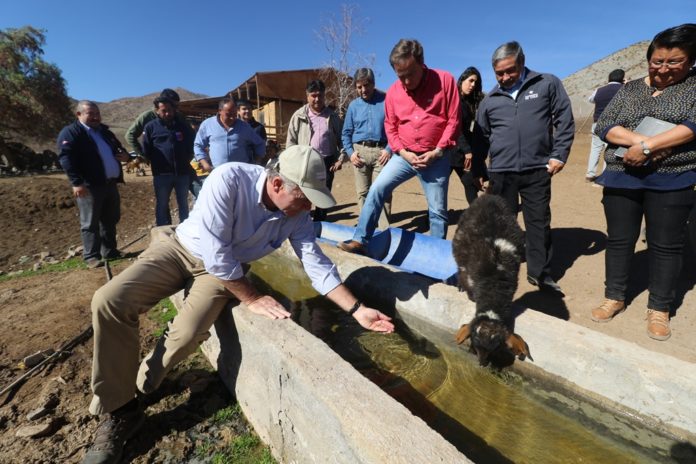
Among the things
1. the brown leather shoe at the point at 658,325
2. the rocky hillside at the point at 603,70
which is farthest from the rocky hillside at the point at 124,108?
the brown leather shoe at the point at 658,325

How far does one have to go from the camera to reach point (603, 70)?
966 inches

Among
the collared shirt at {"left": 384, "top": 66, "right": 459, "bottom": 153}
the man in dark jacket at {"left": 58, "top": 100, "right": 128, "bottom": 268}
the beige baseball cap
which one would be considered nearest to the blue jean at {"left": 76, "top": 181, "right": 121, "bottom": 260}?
the man in dark jacket at {"left": 58, "top": 100, "right": 128, "bottom": 268}

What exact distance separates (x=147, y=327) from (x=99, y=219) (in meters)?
2.80

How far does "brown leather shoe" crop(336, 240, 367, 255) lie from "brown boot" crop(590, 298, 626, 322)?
7.93 feet

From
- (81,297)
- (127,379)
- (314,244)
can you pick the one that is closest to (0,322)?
(81,297)

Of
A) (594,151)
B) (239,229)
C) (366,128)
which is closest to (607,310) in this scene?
(239,229)

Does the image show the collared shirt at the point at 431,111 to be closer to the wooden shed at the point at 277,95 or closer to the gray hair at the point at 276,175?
the gray hair at the point at 276,175

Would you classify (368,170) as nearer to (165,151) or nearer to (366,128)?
(366,128)

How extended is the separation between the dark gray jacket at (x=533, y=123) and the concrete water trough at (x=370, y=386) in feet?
5.60

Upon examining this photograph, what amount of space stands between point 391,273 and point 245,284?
1423mm

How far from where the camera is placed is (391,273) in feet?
11.2

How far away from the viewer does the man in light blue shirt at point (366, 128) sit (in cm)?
543

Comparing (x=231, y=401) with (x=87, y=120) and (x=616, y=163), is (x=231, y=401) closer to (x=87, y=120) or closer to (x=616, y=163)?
(x=616, y=163)

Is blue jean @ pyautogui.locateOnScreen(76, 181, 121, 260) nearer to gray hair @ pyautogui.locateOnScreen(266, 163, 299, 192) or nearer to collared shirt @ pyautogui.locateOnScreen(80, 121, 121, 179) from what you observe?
collared shirt @ pyautogui.locateOnScreen(80, 121, 121, 179)
